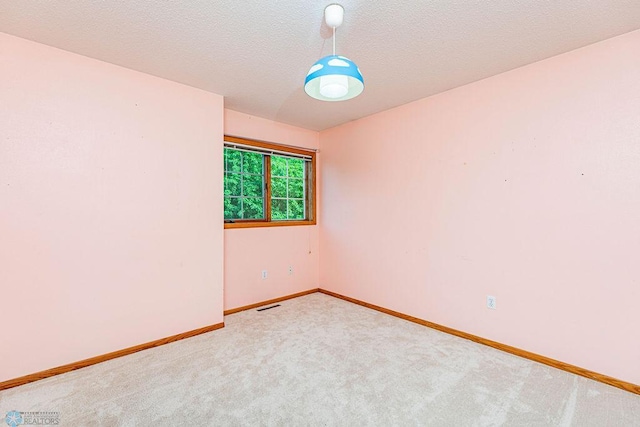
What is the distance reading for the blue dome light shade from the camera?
146 cm

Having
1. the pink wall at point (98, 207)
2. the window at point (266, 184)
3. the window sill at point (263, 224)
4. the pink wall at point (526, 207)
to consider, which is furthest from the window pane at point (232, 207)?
the pink wall at point (526, 207)

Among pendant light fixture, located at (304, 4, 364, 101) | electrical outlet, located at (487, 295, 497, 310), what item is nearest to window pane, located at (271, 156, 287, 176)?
pendant light fixture, located at (304, 4, 364, 101)

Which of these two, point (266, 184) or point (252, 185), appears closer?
point (252, 185)

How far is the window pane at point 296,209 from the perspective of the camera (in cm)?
412

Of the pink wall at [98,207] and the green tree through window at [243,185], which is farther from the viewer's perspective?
the green tree through window at [243,185]

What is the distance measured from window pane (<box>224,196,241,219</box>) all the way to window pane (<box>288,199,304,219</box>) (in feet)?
2.61

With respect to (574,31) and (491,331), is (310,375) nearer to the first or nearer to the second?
(491,331)

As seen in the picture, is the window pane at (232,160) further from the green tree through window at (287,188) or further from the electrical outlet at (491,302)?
the electrical outlet at (491,302)

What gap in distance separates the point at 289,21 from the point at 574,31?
6.11ft

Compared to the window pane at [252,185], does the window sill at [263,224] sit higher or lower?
lower

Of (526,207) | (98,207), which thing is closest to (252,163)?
(98,207)

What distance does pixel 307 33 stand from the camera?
1.93 meters

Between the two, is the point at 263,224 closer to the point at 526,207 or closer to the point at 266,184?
the point at 266,184

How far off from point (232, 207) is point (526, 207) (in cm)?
297
